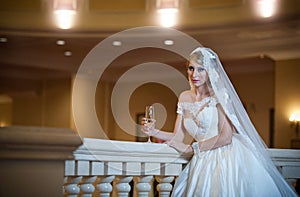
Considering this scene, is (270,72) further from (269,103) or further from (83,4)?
(83,4)

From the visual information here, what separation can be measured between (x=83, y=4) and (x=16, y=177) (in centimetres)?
915

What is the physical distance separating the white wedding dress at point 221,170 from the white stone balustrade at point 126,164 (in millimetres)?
101

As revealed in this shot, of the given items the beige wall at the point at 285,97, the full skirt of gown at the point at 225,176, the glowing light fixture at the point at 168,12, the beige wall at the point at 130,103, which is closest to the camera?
the full skirt of gown at the point at 225,176

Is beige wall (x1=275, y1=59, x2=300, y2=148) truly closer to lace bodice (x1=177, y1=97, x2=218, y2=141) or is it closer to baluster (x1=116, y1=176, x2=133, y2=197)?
lace bodice (x1=177, y1=97, x2=218, y2=141)

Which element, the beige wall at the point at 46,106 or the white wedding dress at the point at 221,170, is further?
the beige wall at the point at 46,106

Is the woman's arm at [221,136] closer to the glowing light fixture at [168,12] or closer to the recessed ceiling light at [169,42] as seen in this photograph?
the glowing light fixture at [168,12]

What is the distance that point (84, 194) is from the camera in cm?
222

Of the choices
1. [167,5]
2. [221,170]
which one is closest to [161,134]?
[221,170]

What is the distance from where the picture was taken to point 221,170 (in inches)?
122

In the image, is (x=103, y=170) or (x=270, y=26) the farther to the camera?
(x=270, y=26)

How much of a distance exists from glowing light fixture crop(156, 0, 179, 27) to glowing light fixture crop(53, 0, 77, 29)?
1.56 meters

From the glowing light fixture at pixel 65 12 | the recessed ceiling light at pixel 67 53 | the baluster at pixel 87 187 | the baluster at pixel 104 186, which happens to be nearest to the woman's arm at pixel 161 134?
the baluster at pixel 104 186

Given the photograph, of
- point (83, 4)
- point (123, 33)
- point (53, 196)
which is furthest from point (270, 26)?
point (53, 196)

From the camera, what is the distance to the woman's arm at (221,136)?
3146 millimetres
